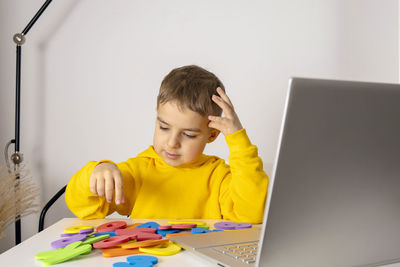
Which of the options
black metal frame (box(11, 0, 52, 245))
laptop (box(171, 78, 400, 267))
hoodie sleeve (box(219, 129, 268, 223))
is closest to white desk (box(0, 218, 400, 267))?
laptop (box(171, 78, 400, 267))

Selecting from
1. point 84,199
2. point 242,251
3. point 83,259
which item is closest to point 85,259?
point 83,259

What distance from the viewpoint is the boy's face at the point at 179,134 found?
1.18 metres

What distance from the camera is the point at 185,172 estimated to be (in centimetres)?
135

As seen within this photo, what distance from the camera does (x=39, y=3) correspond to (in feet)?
6.33

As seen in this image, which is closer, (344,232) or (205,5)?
(344,232)

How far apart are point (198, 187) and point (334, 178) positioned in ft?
2.77

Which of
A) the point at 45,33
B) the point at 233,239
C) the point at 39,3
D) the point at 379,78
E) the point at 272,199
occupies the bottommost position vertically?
the point at 233,239

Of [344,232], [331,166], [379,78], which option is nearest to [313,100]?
[331,166]

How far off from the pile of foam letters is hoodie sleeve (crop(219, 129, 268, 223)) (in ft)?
0.55

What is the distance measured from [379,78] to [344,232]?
4.85 feet

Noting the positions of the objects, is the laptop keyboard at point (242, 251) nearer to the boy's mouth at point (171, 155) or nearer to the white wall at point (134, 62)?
the boy's mouth at point (171, 155)

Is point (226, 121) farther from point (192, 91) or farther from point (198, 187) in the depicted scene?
point (198, 187)

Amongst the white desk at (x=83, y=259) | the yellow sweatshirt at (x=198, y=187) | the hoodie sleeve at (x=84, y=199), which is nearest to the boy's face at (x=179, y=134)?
the yellow sweatshirt at (x=198, y=187)

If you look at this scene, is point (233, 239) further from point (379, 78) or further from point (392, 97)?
point (379, 78)
